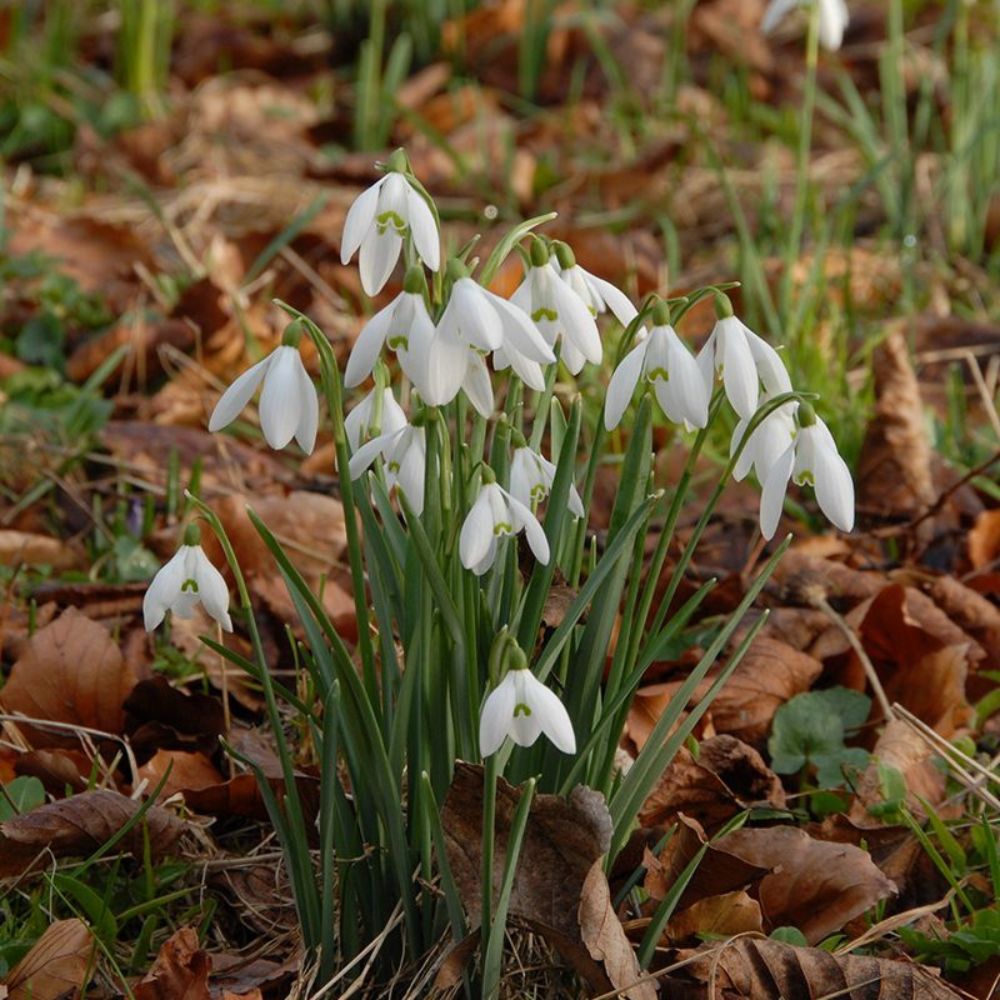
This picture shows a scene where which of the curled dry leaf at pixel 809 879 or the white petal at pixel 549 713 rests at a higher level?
the white petal at pixel 549 713

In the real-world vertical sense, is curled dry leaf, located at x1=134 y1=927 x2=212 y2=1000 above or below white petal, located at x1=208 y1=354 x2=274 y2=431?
below

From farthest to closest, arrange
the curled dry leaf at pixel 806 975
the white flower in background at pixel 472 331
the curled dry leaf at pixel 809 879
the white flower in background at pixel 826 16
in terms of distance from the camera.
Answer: the white flower in background at pixel 826 16
the curled dry leaf at pixel 809 879
the curled dry leaf at pixel 806 975
the white flower in background at pixel 472 331

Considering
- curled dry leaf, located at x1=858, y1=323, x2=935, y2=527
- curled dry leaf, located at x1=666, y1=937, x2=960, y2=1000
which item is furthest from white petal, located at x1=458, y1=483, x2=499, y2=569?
curled dry leaf, located at x1=858, y1=323, x2=935, y2=527

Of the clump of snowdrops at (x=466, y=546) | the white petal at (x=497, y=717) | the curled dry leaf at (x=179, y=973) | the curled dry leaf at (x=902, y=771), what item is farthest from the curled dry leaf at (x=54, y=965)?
the curled dry leaf at (x=902, y=771)

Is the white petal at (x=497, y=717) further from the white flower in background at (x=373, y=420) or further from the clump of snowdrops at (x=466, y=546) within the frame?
the white flower in background at (x=373, y=420)

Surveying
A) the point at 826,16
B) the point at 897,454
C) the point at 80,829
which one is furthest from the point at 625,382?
the point at 826,16

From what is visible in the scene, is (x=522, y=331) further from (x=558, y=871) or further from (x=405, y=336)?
(x=558, y=871)

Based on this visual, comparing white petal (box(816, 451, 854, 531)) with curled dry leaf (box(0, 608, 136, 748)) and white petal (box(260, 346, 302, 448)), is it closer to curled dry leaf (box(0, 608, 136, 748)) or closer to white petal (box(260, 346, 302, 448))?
white petal (box(260, 346, 302, 448))
